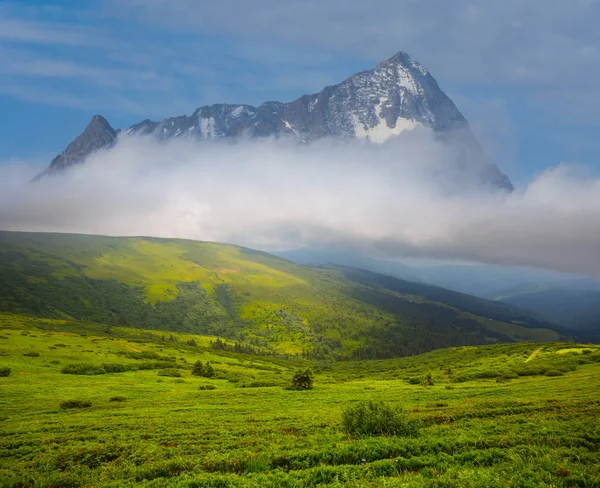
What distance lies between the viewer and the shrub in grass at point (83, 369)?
69.3 metres

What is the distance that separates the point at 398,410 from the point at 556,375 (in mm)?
58470

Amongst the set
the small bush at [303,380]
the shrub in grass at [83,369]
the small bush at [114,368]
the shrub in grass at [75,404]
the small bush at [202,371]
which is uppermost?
the shrub in grass at [75,404]

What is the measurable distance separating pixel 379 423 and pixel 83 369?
7204 centimetres

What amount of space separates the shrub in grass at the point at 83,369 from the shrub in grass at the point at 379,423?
6780 cm

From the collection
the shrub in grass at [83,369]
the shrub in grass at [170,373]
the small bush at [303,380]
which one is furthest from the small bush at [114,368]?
the small bush at [303,380]

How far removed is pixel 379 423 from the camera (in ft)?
87.1

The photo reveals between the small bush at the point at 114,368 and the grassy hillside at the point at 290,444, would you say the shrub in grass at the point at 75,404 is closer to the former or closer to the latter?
the grassy hillside at the point at 290,444

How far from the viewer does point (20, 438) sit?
28234mm

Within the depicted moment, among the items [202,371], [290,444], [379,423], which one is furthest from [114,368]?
[379,423]

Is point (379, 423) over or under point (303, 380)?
over

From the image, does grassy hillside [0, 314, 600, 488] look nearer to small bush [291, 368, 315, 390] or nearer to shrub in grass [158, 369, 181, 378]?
small bush [291, 368, 315, 390]

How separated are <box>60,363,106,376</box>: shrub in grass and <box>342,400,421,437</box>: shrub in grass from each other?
67801 mm

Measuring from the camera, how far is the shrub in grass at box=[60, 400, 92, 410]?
134 feet

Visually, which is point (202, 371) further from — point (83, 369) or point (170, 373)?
point (83, 369)
